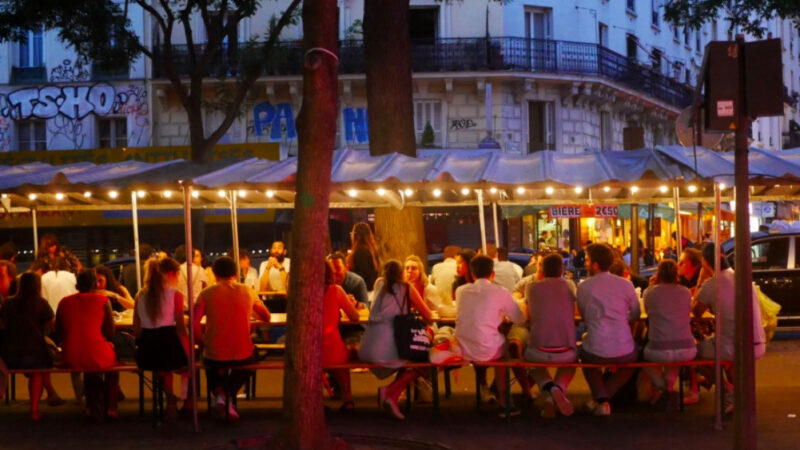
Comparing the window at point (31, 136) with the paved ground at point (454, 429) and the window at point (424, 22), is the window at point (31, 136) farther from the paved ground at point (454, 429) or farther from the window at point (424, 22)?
the paved ground at point (454, 429)

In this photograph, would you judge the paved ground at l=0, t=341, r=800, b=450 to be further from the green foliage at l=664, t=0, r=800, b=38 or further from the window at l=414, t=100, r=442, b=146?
the window at l=414, t=100, r=442, b=146

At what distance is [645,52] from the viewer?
3969 cm

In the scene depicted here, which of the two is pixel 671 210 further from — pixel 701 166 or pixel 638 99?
pixel 701 166

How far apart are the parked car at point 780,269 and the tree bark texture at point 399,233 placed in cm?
500

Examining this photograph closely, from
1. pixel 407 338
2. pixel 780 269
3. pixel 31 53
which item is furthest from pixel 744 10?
pixel 31 53

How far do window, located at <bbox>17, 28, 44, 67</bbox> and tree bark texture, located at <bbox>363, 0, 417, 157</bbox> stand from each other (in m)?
21.6

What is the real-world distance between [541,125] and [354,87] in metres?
6.20

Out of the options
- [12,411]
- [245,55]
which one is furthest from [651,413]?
[245,55]

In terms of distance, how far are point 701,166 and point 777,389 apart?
10.7 ft

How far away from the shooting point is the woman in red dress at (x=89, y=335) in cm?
1026

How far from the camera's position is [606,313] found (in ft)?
32.2

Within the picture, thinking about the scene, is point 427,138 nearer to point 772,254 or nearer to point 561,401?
point 772,254

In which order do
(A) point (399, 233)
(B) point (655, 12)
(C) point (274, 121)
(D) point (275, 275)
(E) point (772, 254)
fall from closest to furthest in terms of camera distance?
1. (A) point (399, 233)
2. (D) point (275, 275)
3. (E) point (772, 254)
4. (C) point (274, 121)
5. (B) point (655, 12)

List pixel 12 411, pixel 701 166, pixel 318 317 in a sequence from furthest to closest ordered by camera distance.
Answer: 1. pixel 12 411
2. pixel 701 166
3. pixel 318 317
